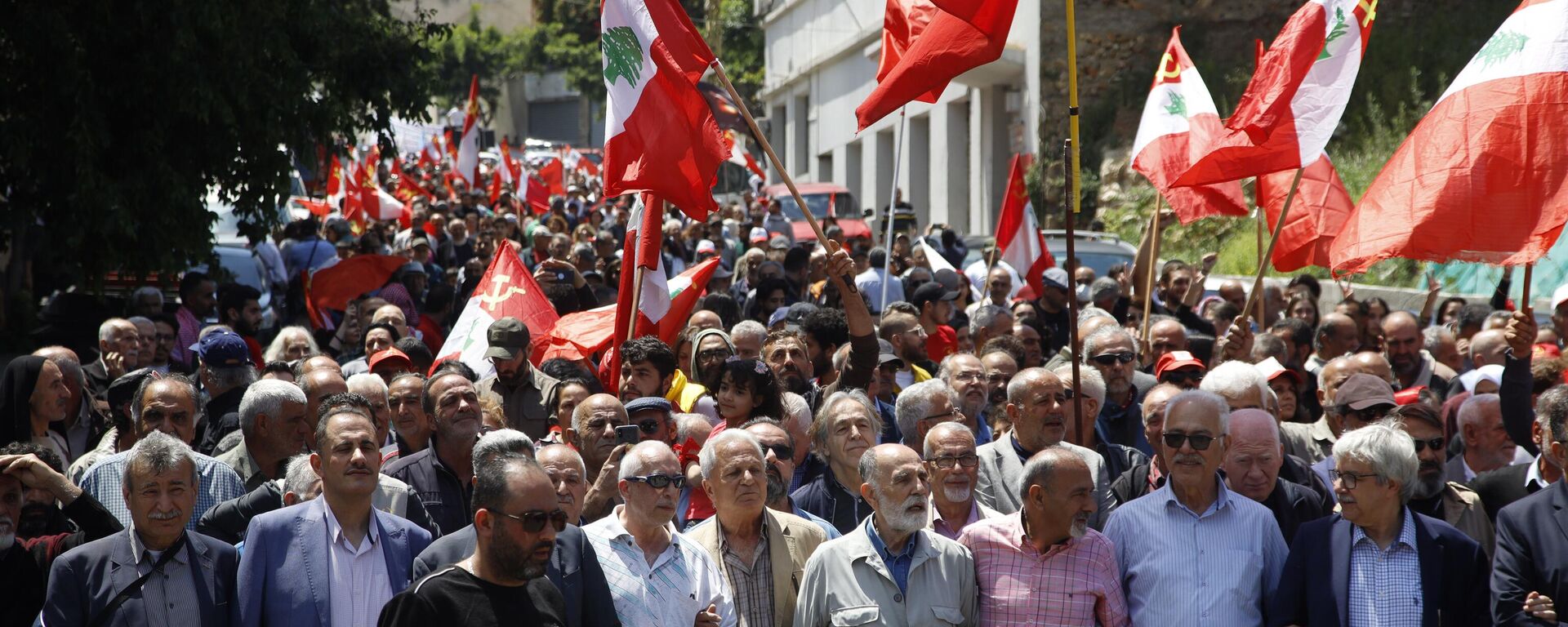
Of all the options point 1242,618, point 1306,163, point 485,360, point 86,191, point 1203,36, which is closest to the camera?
point 1242,618

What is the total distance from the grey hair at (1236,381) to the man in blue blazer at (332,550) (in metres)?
3.46

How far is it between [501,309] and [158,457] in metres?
4.83

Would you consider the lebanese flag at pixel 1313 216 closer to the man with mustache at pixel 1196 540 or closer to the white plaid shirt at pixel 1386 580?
the man with mustache at pixel 1196 540

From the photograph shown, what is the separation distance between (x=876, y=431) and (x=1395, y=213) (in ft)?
8.14

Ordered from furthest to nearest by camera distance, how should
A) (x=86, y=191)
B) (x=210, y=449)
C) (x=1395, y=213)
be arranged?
1. (x=86, y=191)
2. (x=210, y=449)
3. (x=1395, y=213)

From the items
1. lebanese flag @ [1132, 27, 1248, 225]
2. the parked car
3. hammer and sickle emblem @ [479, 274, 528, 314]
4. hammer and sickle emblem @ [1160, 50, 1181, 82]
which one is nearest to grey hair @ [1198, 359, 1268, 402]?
lebanese flag @ [1132, 27, 1248, 225]

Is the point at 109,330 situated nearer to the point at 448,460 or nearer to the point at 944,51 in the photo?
the point at 448,460

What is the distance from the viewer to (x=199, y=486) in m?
6.16

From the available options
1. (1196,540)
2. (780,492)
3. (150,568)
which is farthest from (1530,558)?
(150,568)

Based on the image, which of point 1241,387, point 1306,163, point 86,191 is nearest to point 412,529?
point 1241,387

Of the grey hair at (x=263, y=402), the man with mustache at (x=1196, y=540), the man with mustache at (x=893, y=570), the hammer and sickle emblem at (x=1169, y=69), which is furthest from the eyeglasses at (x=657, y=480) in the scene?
the hammer and sickle emblem at (x=1169, y=69)

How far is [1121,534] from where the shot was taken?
573cm

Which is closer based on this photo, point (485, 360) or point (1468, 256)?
point (1468, 256)

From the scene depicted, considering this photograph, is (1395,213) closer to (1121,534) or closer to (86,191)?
(1121,534)
